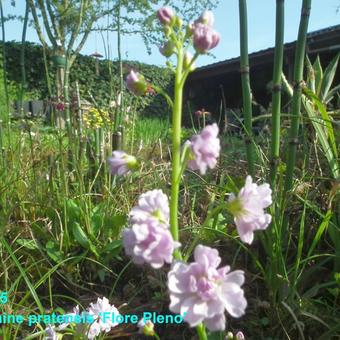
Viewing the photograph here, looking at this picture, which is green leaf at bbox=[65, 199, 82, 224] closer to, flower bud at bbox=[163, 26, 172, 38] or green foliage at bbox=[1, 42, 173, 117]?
flower bud at bbox=[163, 26, 172, 38]

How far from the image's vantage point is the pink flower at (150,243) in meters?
0.58

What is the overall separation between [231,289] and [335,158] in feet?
3.65

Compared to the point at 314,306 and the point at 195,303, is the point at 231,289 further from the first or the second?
the point at 314,306

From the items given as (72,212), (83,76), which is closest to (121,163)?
(72,212)

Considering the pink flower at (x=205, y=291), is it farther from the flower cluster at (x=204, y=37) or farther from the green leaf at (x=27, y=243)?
the green leaf at (x=27, y=243)

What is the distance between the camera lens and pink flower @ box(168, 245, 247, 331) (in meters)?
0.58

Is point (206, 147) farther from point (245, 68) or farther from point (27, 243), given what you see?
point (27, 243)

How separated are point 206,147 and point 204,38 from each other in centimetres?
19

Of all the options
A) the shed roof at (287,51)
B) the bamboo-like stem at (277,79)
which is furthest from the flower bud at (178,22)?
the shed roof at (287,51)

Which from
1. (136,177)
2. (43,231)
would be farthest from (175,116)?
(136,177)

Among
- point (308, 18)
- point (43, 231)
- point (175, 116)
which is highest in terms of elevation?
point (308, 18)

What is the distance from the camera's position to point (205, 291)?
23.4 inches

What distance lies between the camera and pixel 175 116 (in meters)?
0.71

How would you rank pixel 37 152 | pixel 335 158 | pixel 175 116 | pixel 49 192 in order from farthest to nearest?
1. pixel 37 152
2. pixel 49 192
3. pixel 335 158
4. pixel 175 116
